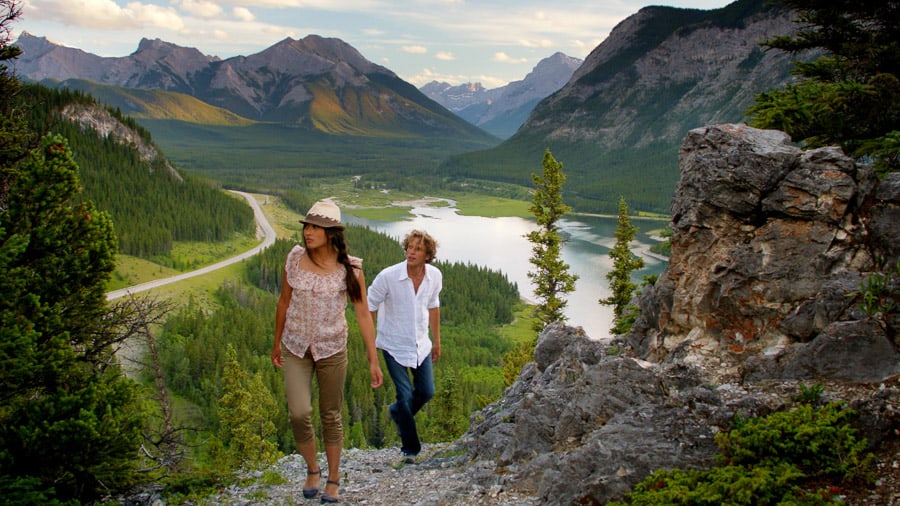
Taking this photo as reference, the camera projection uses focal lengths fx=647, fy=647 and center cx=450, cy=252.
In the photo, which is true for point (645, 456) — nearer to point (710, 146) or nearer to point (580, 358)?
point (580, 358)

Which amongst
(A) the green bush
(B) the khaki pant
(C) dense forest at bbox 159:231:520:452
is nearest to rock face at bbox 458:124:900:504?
(A) the green bush

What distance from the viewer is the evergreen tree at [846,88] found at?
1274 centimetres

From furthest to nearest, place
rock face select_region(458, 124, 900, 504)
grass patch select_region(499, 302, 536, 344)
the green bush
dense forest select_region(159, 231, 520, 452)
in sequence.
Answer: grass patch select_region(499, 302, 536, 344), dense forest select_region(159, 231, 520, 452), rock face select_region(458, 124, 900, 504), the green bush

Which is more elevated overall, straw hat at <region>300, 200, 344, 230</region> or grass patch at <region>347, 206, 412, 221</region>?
straw hat at <region>300, 200, 344, 230</region>

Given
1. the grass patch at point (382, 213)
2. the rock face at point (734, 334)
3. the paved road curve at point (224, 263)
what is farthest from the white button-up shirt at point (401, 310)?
the grass patch at point (382, 213)

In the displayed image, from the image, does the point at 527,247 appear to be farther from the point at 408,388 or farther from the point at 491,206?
the point at 408,388

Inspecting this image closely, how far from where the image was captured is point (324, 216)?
8.67 meters

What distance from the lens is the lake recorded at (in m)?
70.6

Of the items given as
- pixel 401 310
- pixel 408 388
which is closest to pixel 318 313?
pixel 401 310

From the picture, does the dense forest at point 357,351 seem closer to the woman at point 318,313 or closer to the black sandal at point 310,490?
the black sandal at point 310,490

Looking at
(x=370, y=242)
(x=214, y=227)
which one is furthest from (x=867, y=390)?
(x=214, y=227)

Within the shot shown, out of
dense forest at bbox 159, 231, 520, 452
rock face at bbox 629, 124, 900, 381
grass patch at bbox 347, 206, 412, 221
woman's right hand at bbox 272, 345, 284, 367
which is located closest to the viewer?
rock face at bbox 629, 124, 900, 381

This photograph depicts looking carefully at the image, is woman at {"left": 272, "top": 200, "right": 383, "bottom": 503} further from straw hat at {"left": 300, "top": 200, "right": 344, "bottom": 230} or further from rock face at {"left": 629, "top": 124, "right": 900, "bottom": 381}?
rock face at {"left": 629, "top": 124, "right": 900, "bottom": 381}

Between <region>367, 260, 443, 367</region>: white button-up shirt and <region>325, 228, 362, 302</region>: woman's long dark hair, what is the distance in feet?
4.57
